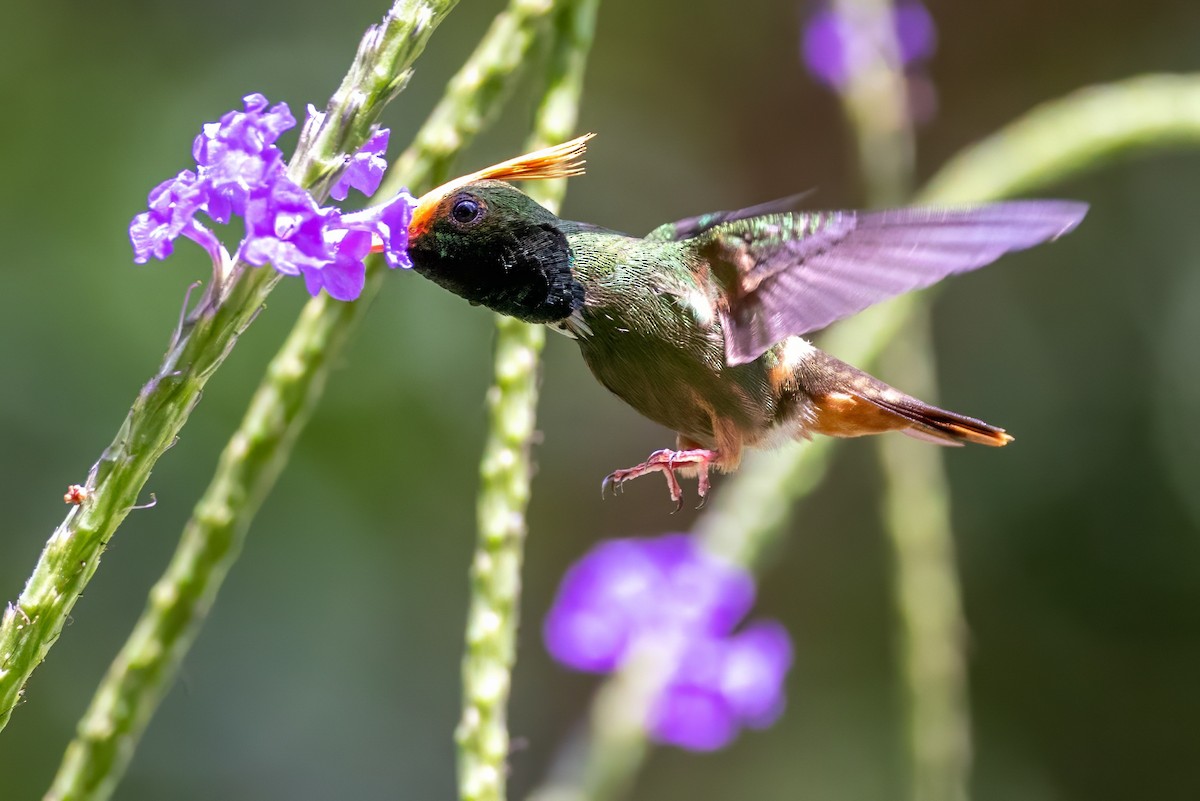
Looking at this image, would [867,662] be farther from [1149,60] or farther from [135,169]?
[135,169]

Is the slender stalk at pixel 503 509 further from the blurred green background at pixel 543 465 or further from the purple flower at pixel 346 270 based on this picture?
the blurred green background at pixel 543 465

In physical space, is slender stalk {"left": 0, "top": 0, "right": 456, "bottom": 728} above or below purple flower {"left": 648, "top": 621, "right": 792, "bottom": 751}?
below

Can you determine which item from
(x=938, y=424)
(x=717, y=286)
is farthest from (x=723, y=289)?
(x=938, y=424)

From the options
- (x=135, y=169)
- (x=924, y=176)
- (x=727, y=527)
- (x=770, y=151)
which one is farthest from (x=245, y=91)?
(x=727, y=527)

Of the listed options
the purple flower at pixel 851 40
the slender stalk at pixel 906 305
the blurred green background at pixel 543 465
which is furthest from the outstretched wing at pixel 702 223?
the blurred green background at pixel 543 465

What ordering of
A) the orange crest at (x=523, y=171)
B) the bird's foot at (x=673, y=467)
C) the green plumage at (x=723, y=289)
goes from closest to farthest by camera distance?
1. the orange crest at (x=523, y=171)
2. the green plumage at (x=723, y=289)
3. the bird's foot at (x=673, y=467)

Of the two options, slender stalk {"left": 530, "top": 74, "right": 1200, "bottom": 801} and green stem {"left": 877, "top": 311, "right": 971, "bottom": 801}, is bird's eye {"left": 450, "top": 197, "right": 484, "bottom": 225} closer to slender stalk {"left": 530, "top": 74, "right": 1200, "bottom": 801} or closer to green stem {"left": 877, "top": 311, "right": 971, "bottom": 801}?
slender stalk {"left": 530, "top": 74, "right": 1200, "bottom": 801}

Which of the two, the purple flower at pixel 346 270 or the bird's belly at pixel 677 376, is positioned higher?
the bird's belly at pixel 677 376

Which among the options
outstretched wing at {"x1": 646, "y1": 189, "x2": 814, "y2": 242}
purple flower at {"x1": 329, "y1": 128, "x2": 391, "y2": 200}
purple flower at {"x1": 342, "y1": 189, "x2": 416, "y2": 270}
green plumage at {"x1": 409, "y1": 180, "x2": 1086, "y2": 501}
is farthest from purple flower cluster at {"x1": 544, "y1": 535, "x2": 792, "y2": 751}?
purple flower at {"x1": 329, "y1": 128, "x2": 391, "y2": 200}
